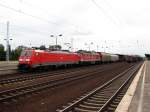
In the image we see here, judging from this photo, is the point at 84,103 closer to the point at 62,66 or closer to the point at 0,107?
the point at 0,107

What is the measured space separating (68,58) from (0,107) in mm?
36667

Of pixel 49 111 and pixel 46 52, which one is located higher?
pixel 46 52

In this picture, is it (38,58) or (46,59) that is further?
(46,59)

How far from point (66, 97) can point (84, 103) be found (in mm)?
2137

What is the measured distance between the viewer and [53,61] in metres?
41.1

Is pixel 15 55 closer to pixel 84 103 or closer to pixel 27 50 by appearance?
pixel 27 50

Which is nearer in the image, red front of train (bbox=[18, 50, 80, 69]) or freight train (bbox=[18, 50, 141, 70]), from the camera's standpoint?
red front of train (bbox=[18, 50, 80, 69])

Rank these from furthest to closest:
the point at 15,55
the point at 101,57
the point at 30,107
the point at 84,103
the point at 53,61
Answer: the point at 15,55 < the point at 101,57 < the point at 53,61 < the point at 84,103 < the point at 30,107

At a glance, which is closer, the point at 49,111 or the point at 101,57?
the point at 49,111

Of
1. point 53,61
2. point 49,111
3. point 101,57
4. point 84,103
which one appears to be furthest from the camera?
point 101,57

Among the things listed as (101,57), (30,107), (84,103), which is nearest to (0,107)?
(30,107)

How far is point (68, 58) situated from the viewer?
48.7 meters

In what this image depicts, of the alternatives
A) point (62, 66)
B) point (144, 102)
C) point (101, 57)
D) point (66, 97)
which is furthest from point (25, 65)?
point (101, 57)

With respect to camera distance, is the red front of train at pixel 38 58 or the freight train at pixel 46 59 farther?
the freight train at pixel 46 59
